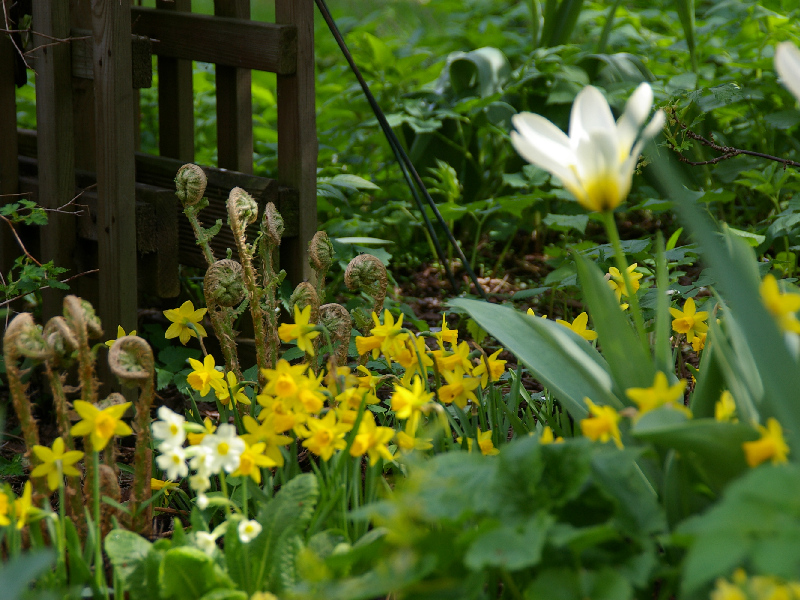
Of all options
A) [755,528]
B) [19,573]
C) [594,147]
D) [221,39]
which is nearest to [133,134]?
[221,39]

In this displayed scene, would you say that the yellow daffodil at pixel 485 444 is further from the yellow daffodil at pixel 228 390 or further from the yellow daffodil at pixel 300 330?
the yellow daffodil at pixel 228 390

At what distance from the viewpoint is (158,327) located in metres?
2.44

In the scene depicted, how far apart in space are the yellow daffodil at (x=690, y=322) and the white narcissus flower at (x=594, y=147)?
1.62 feet

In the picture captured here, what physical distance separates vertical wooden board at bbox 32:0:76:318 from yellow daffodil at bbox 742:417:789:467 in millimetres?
1936

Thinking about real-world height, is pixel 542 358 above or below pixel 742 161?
below

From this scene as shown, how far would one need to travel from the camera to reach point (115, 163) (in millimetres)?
2021

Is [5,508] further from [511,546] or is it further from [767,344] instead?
[767,344]

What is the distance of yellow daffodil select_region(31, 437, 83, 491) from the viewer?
106 centimetres

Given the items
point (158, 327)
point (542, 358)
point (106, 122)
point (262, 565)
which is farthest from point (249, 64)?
point (262, 565)

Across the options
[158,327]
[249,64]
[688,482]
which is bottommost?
[158,327]

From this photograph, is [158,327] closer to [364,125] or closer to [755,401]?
[364,125]

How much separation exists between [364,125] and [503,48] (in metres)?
1.23

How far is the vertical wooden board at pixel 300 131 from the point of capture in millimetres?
2072

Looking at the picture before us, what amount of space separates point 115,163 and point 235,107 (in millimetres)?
485
